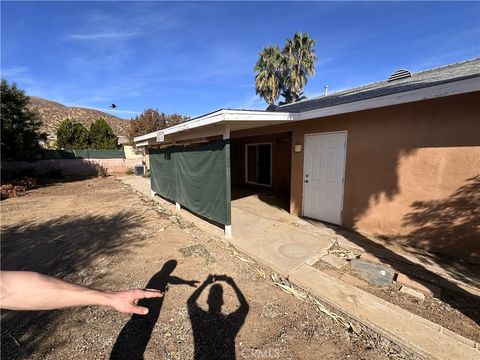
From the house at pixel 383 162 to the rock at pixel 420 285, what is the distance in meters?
1.28

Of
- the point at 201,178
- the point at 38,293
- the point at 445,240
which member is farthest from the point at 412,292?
the point at 201,178

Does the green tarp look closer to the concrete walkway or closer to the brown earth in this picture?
the concrete walkway

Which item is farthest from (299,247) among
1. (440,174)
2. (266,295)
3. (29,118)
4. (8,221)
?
(29,118)

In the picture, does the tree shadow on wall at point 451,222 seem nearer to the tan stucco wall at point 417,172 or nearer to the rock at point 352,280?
the tan stucco wall at point 417,172

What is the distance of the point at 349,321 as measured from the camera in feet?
8.00

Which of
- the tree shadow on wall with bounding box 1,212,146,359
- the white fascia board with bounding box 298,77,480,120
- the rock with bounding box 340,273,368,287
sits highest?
the white fascia board with bounding box 298,77,480,120

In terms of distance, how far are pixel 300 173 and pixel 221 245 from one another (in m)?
2.75

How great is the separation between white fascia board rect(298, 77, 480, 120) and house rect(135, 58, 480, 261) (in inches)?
0.5

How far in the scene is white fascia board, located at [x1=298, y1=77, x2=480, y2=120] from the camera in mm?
2977

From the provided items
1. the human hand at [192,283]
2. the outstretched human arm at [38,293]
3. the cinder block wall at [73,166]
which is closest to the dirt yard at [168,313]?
the human hand at [192,283]

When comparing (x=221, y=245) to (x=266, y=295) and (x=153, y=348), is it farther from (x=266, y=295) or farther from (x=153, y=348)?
(x=153, y=348)

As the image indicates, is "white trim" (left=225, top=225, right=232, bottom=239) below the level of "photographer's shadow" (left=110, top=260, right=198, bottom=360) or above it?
above

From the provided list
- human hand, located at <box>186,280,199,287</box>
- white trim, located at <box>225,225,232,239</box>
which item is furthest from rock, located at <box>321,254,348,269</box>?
human hand, located at <box>186,280,199,287</box>

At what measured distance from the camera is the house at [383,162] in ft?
11.4
